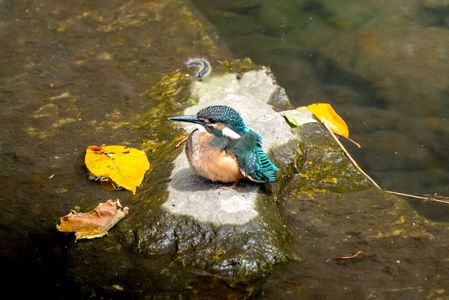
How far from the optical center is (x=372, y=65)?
809cm

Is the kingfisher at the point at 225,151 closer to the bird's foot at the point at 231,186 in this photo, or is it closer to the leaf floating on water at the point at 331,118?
the bird's foot at the point at 231,186

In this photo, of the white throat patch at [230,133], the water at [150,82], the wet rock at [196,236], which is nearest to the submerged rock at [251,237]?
the wet rock at [196,236]

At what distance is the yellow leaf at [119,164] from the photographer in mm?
5559

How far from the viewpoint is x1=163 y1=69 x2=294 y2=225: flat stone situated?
4.94m

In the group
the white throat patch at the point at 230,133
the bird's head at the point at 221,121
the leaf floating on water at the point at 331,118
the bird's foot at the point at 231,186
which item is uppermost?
the bird's head at the point at 221,121

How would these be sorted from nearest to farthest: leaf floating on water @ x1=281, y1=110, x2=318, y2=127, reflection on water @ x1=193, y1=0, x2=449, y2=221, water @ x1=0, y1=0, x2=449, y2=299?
water @ x1=0, y1=0, x2=449, y2=299 → leaf floating on water @ x1=281, y1=110, x2=318, y2=127 → reflection on water @ x1=193, y1=0, x2=449, y2=221

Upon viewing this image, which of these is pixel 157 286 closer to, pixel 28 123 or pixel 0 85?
pixel 28 123

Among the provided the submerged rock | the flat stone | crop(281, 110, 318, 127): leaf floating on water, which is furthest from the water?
crop(281, 110, 318, 127): leaf floating on water

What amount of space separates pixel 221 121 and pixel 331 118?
2.11m

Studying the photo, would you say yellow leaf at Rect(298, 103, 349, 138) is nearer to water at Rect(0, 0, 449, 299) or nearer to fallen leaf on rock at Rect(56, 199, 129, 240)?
water at Rect(0, 0, 449, 299)

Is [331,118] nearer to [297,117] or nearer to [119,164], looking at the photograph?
[297,117]

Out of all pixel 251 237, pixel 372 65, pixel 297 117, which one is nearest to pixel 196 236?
pixel 251 237

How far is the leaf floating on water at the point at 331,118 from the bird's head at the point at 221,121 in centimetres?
183

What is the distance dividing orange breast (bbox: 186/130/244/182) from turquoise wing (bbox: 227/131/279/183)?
5 cm
